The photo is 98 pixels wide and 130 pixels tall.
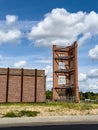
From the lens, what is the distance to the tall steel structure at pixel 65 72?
79.1 m

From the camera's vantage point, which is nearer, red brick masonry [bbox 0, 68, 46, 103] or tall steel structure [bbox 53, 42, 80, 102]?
red brick masonry [bbox 0, 68, 46, 103]

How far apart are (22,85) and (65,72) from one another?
2244 cm

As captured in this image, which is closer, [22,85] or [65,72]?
Answer: [22,85]

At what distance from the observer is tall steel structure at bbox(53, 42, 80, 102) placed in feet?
259

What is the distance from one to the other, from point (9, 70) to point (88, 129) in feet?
152

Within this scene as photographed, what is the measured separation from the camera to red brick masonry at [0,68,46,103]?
61.8 m

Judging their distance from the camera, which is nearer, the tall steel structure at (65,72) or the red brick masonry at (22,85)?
the red brick masonry at (22,85)

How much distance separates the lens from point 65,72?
272ft

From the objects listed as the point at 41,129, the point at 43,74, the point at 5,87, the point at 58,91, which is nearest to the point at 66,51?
the point at 58,91

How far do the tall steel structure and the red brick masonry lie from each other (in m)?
15.4

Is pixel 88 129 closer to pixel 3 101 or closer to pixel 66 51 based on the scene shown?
pixel 3 101

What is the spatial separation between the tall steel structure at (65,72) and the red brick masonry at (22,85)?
1535 cm

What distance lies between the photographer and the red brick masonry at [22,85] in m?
61.8

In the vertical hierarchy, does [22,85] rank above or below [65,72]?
below
